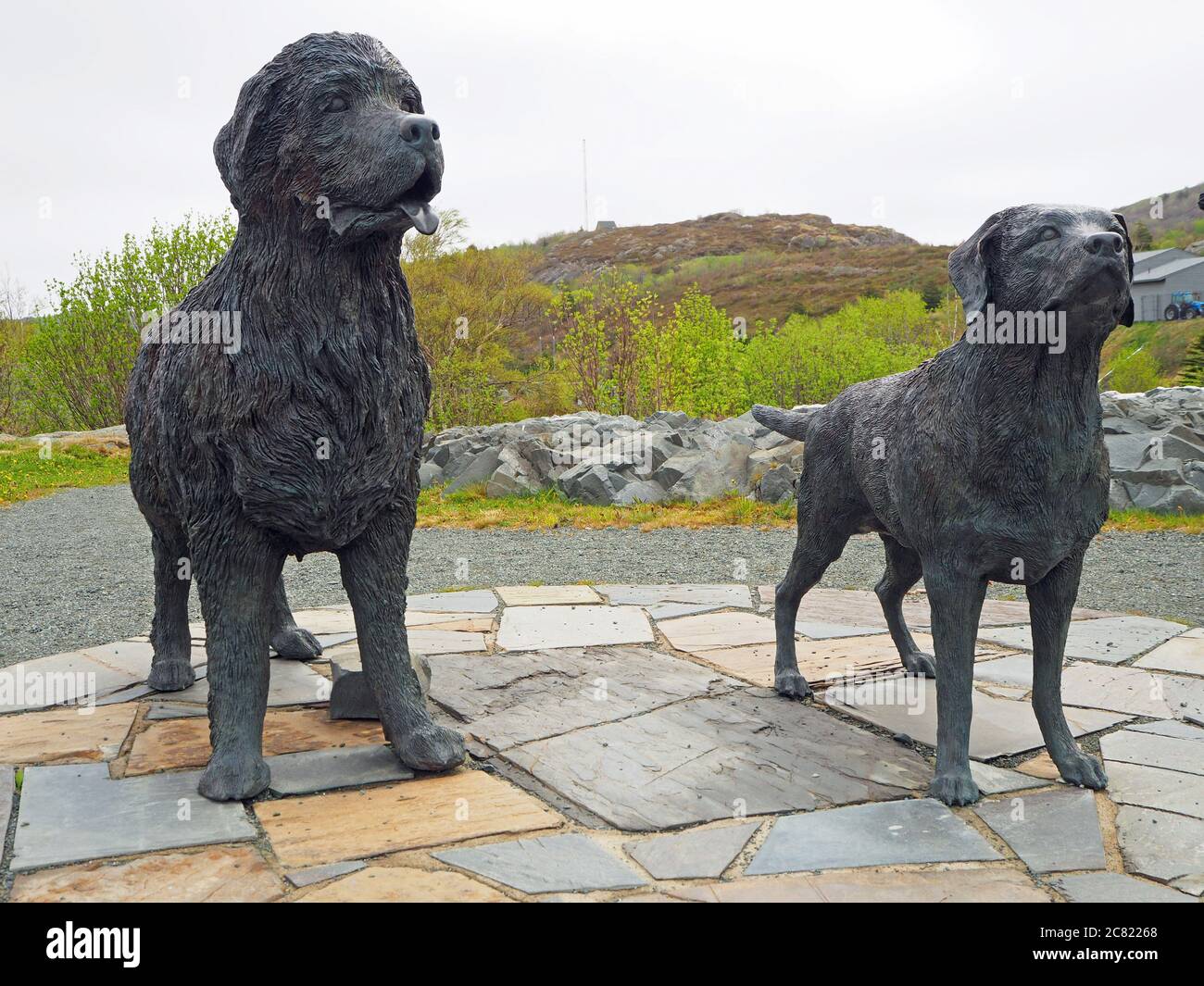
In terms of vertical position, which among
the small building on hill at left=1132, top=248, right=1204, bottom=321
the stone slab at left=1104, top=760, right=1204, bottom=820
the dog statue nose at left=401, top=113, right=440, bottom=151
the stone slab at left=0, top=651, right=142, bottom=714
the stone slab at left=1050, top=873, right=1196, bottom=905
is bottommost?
the stone slab at left=1104, top=760, right=1204, bottom=820

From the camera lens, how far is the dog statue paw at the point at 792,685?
4328 millimetres

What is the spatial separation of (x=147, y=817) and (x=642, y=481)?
8.70m

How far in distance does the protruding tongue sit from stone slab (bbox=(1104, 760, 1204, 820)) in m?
2.94

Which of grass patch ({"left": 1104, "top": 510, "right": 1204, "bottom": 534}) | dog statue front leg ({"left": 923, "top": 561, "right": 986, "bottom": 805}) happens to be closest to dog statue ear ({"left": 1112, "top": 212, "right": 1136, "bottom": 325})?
dog statue front leg ({"left": 923, "top": 561, "right": 986, "bottom": 805})

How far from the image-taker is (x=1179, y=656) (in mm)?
4949

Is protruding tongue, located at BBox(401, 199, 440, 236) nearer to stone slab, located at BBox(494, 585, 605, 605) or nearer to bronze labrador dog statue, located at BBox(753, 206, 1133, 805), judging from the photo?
bronze labrador dog statue, located at BBox(753, 206, 1133, 805)

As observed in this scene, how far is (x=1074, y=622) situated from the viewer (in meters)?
5.71

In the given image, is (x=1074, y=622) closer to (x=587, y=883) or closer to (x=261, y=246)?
(x=587, y=883)

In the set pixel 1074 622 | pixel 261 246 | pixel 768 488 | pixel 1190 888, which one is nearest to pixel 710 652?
pixel 1074 622

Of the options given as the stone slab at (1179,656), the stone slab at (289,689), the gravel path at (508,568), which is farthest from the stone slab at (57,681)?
the stone slab at (1179,656)

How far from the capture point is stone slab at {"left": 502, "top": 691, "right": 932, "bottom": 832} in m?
3.24

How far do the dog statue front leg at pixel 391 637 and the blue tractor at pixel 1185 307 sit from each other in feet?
140

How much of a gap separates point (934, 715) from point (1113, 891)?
1521 mm

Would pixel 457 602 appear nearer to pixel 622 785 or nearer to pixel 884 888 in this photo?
pixel 622 785
